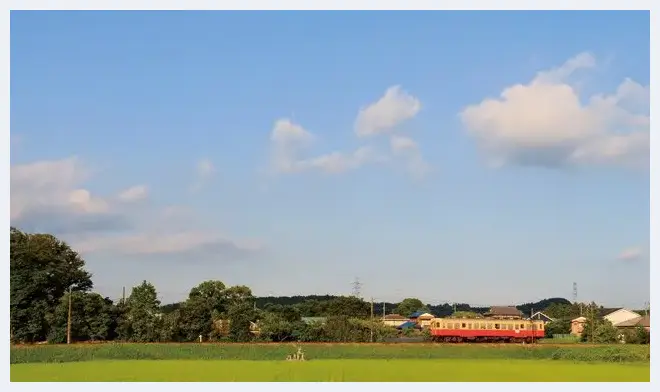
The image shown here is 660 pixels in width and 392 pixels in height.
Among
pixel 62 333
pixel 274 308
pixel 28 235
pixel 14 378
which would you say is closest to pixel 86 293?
pixel 62 333

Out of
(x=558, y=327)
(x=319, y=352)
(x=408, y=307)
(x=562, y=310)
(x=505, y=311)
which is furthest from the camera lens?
(x=408, y=307)

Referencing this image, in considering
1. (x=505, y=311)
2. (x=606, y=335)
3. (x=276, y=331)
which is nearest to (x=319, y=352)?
(x=276, y=331)

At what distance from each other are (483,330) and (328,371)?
1626 cm

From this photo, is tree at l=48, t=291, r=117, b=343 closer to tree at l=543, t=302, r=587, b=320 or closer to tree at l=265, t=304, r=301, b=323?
tree at l=265, t=304, r=301, b=323

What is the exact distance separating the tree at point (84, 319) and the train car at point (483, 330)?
14106 millimetres

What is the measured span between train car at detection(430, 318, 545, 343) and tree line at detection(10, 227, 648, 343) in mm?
2594

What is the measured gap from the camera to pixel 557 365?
2283cm

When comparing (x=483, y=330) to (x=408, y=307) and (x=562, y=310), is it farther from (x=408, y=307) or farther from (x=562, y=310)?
(x=408, y=307)

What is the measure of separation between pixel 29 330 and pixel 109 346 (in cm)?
655

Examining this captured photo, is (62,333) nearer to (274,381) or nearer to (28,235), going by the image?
(28,235)

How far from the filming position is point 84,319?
3162cm

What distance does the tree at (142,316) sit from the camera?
31.8 m

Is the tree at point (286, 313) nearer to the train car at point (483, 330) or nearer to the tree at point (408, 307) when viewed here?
the train car at point (483, 330)

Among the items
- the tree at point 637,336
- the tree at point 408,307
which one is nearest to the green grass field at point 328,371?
the tree at point 637,336
